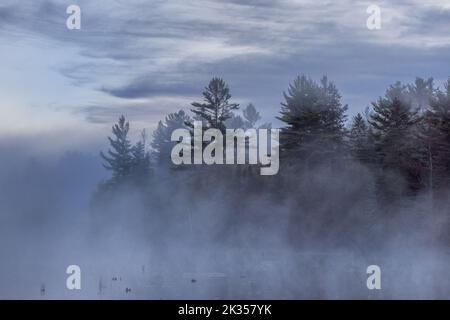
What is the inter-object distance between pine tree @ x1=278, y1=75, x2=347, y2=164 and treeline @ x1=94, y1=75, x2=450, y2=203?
2.2 inches

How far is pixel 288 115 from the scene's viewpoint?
1615 inches

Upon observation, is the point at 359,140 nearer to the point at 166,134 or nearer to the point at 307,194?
the point at 307,194

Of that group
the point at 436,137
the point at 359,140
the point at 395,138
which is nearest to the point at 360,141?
the point at 359,140

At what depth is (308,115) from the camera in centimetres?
4119

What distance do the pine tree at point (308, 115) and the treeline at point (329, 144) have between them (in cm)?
6

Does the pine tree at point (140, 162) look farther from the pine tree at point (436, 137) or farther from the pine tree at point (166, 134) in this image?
the pine tree at point (436, 137)

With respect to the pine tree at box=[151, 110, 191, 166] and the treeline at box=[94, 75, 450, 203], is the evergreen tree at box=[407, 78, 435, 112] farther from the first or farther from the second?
the pine tree at box=[151, 110, 191, 166]

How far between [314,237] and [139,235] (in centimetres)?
1082

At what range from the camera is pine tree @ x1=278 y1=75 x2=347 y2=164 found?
41.0 m

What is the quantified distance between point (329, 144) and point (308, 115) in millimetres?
3260

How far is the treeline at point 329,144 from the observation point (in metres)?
41.1

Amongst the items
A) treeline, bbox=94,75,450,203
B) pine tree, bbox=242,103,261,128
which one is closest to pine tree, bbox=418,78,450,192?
treeline, bbox=94,75,450,203

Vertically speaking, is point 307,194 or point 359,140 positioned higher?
point 359,140
